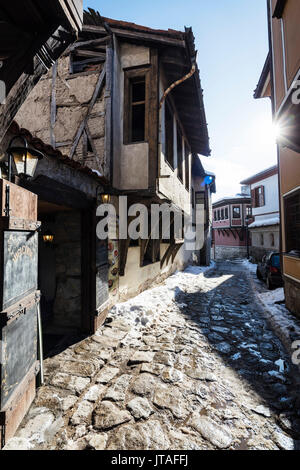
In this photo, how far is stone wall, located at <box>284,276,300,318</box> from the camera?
589 centimetres

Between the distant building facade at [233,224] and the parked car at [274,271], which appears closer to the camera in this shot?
the parked car at [274,271]

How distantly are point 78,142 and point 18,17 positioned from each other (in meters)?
3.95

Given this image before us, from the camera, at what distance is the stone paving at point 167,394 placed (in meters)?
2.41

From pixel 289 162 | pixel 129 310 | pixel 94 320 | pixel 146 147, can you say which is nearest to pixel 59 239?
pixel 94 320

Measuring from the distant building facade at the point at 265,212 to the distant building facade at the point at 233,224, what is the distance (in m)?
7.33

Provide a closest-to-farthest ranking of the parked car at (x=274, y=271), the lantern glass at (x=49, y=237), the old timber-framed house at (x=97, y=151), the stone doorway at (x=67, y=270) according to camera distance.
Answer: the old timber-framed house at (x=97, y=151)
the stone doorway at (x=67, y=270)
the lantern glass at (x=49, y=237)
the parked car at (x=274, y=271)

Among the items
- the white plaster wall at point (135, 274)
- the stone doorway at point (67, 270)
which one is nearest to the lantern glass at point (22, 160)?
the stone doorway at point (67, 270)

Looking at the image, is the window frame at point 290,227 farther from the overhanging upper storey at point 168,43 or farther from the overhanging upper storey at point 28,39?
the overhanging upper storey at point 28,39

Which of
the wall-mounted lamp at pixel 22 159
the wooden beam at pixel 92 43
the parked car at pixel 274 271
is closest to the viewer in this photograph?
the wall-mounted lamp at pixel 22 159

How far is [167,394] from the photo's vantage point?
10.2 ft

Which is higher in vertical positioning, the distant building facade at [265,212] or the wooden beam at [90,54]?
the wooden beam at [90,54]

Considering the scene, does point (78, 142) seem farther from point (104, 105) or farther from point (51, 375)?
point (51, 375)

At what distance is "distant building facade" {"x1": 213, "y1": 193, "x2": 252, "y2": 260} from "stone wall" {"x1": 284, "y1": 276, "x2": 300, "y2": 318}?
73.3ft

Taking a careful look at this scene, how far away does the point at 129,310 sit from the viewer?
608 cm
